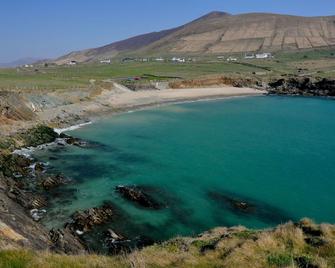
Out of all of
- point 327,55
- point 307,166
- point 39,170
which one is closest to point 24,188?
point 39,170

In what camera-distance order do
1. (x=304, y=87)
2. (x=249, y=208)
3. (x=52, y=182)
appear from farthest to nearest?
(x=304, y=87)
(x=52, y=182)
(x=249, y=208)

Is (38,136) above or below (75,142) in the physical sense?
above

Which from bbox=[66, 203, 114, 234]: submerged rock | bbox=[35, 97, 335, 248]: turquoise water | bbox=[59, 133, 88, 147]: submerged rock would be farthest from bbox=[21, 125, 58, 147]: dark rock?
bbox=[66, 203, 114, 234]: submerged rock

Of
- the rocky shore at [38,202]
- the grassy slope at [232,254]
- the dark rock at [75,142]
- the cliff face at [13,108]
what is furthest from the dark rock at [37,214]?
the cliff face at [13,108]

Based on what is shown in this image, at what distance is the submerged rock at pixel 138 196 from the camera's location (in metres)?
29.8

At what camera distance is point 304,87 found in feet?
361

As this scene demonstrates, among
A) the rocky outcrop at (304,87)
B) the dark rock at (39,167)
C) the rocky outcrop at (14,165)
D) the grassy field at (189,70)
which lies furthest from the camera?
the rocky outcrop at (304,87)

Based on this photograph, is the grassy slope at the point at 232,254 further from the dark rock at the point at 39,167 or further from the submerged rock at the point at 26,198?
the dark rock at the point at 39,167

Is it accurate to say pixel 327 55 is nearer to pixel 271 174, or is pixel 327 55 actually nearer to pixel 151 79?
pixel 151 79

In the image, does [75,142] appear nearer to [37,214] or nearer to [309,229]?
[37,214]

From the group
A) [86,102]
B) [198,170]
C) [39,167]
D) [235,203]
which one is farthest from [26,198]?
[86,102]

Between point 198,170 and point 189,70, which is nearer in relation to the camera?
point 198,170

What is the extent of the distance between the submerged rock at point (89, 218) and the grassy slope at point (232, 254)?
448 inches

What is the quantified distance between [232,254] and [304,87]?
104m
